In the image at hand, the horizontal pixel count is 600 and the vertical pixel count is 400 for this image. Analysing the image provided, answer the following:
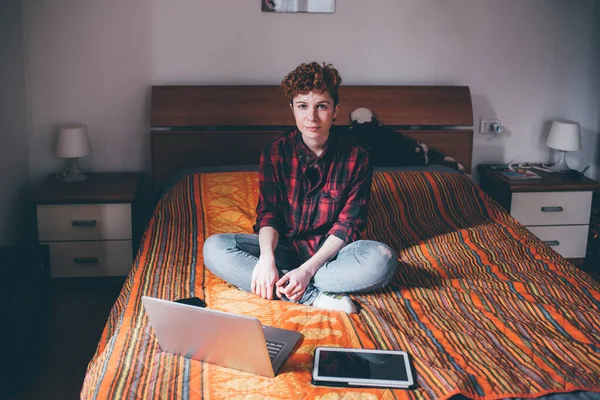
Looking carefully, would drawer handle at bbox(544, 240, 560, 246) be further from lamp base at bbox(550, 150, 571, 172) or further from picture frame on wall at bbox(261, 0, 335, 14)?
picture frame on wall at bbox(261, 0, 335, 14)

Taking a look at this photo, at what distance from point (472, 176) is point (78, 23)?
2258 millimetres

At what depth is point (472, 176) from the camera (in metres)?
3.61

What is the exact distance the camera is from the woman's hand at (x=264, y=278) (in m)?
1.90

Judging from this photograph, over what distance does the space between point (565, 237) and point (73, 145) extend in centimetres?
257

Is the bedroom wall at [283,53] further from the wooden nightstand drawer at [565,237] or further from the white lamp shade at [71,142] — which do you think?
the wooden nightstand drawer at [565,237]

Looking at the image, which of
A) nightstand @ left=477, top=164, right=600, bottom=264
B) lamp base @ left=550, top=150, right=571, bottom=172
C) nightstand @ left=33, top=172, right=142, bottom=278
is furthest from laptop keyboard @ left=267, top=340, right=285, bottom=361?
lamp base @ left=550, top=150, right=571, bottom=172

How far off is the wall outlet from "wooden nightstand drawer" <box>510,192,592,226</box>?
46cm

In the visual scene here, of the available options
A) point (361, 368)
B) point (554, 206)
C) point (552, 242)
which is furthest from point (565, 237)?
point (361, 368)

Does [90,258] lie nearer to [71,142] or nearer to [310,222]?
[71,142]

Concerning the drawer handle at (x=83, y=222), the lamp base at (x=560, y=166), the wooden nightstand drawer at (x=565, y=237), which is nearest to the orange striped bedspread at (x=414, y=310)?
the drawer handle at (x=83, y=222)

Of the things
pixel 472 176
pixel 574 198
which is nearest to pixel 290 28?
pixel 472 176

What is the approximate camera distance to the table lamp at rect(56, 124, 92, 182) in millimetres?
3104

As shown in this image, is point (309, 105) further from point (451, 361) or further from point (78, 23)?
point (78, 23)

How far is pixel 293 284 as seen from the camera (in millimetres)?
1881
